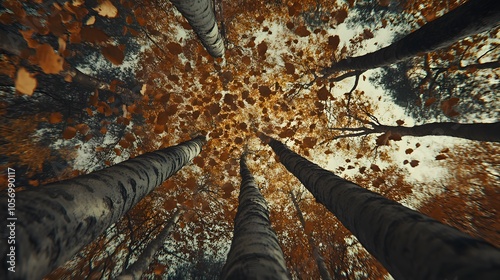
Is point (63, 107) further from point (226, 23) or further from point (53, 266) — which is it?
point (53, 266)

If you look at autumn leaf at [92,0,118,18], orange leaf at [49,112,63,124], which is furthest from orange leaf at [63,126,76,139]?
autumn leaf at [92,0,118,18]

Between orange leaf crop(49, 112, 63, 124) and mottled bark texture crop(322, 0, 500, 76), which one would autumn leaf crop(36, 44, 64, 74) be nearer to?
orange leaf crop(49, 112, 63, 124)

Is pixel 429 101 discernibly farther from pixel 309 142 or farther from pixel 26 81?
pixel 26 81

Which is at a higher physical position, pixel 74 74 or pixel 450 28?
pixel 450 28

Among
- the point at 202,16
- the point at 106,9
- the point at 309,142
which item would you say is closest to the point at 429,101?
the point at 309,142

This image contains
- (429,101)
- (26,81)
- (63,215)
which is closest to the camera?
(63,215)

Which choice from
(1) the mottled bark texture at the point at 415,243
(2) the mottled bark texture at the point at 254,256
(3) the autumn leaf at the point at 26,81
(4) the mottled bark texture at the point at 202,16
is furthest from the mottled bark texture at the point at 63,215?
(3) the autumn leaf at the point at 26,81
